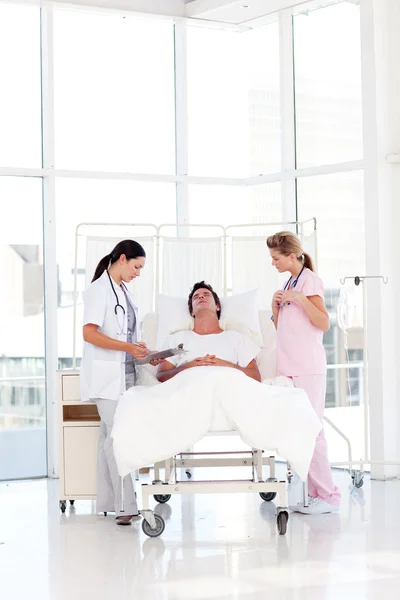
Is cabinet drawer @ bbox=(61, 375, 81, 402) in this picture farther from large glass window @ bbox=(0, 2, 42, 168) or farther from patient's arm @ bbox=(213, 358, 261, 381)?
large glass window @ bbox=(0, 2, 42, 168)

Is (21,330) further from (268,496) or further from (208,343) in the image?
(268,496)

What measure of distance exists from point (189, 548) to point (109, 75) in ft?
11.9

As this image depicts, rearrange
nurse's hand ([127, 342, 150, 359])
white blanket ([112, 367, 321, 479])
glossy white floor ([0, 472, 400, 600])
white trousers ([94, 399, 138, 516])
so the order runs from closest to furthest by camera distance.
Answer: glossy white floor ([0, 472, 400, 600]), white blanket ([112, 367, 321, 479]), nurse's hand ([127, 342, 150, 359]), white trousers ([94, 399, 138, 516])

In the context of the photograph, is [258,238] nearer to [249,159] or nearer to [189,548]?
[249,159]

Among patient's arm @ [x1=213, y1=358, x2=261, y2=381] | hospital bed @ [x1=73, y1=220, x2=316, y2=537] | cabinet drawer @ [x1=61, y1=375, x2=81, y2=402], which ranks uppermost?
hospital bed @ [x1=73, y1=220, x2=316, y2=537]

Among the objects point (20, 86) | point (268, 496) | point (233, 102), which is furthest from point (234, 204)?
point (268, 496)

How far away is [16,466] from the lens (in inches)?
251

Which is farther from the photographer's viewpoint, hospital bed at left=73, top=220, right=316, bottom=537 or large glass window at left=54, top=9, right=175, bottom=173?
large glass window at left=54, top=9, right=175, bottom=173

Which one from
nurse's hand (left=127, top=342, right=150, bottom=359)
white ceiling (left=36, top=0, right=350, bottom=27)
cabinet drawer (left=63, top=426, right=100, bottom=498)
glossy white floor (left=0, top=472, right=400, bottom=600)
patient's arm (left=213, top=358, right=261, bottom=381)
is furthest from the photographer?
white ceiling (left=36, top=0, right=350, bottom=27)

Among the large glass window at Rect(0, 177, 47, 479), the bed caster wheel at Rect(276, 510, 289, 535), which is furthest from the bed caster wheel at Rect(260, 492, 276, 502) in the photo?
the large glass window at Rect(0, 177, 47, 479)

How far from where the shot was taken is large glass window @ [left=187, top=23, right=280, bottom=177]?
6867 mm

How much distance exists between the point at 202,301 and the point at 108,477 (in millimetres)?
1067

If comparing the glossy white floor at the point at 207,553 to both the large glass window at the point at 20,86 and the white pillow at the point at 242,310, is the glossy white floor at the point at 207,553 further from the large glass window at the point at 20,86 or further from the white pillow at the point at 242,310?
the large glass window at the point at 20,86

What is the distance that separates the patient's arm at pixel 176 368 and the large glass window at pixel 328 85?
215cm
